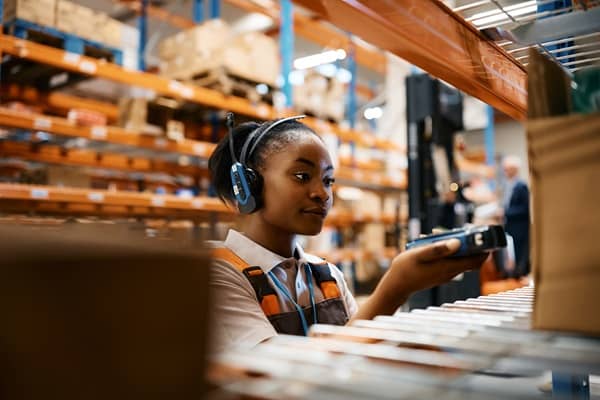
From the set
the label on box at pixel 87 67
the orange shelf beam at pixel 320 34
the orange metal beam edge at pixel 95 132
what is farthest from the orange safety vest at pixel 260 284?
the orange shelf beam at pixel 320 34

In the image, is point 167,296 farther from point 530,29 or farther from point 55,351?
point 530,29

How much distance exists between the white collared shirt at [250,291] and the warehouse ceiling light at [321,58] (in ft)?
16.6

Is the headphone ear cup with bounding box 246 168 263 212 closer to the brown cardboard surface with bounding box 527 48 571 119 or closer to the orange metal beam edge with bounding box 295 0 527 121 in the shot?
the orange metal beam edge with bounding box 295 0 527 121

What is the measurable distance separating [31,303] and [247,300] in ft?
3.39

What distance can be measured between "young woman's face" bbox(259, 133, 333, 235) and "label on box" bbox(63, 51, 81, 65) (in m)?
2.54

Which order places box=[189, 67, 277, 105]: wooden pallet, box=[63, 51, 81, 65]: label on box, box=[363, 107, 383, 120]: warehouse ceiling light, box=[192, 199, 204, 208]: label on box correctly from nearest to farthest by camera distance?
box=[63, 51, 81, 65]: label on box
box=[192, 199, 204, 208]: label on box
box=[189, 67, 277, 105]: wooden pallet
box=[363, 107, 383, 120]: warehouse ceiling light

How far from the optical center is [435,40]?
3.01 ft

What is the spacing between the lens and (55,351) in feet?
1.08

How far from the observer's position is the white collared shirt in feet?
3.98

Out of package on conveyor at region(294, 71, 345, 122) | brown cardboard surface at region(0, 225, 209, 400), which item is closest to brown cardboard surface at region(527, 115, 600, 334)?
brown cardboard surface at region(0, 225, 209, 400)

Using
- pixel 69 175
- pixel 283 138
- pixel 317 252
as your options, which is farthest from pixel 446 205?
pixel 69 175

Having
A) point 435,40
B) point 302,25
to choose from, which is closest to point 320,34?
A: point 302,25

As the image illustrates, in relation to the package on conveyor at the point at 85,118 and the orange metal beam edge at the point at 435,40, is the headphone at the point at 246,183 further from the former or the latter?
the package on conveyor at the point at 85,118

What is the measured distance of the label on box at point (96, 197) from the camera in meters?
3.68
